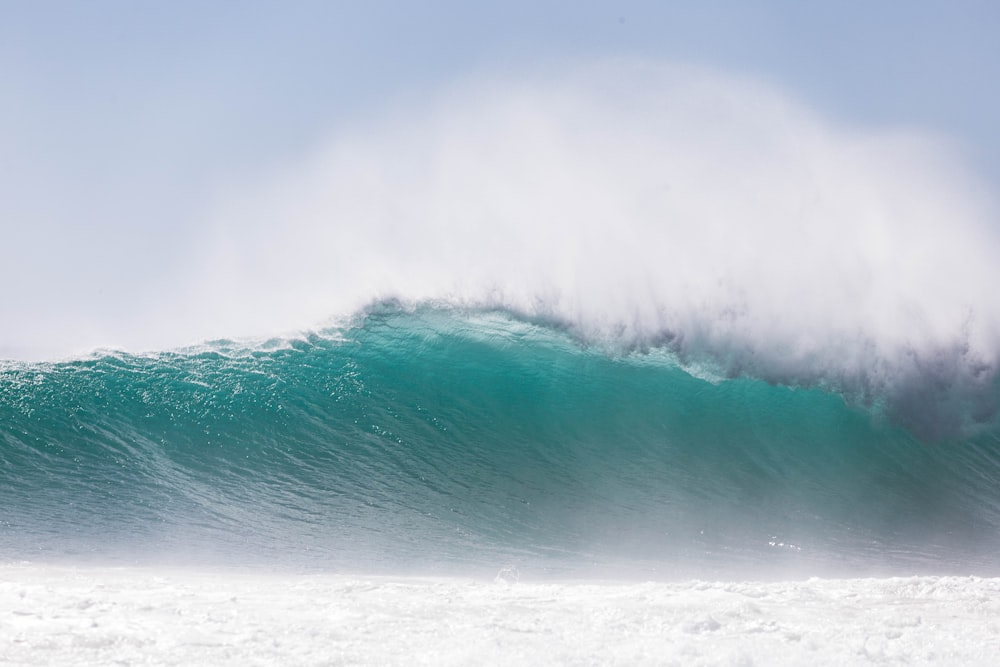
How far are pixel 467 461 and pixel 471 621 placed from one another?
5006 millimetres

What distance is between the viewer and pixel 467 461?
1083 cm

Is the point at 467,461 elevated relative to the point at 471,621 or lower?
elevated

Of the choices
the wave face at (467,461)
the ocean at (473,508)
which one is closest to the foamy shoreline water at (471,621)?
the ocean at (473,508)

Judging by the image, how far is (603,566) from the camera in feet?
27.8

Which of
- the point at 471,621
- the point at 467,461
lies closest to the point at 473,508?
the point at 467,461

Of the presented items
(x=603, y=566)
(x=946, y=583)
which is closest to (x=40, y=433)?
(x=603, y=566)

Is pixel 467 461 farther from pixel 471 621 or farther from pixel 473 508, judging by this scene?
pixel 471 621

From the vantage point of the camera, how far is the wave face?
8.82m

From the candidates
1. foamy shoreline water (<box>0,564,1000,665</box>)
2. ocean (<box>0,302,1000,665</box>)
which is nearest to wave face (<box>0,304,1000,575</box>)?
ocean (<box>0,302,1000,665</box>)

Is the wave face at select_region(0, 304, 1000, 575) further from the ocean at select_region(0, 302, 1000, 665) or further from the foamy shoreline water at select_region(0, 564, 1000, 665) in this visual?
the foamy shoreline water at select_region(0, 564, 1000, 665)

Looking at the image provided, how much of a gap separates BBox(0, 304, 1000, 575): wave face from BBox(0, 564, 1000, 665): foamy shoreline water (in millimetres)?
1417

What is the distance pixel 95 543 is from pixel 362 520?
9.50 feet

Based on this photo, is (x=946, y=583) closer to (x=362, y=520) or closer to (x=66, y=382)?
(x=362, y=520)

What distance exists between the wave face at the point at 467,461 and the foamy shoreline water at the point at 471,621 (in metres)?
1.42
